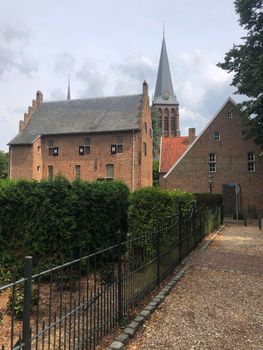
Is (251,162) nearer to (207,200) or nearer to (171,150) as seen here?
(207,200)

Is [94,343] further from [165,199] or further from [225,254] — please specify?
[225,254]

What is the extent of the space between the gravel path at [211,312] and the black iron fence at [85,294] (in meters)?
0.52

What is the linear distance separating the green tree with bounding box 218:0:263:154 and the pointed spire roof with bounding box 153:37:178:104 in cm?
5488

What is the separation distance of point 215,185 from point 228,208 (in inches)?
98.5

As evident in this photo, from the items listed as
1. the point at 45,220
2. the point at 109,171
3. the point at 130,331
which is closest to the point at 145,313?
the point at 130,331

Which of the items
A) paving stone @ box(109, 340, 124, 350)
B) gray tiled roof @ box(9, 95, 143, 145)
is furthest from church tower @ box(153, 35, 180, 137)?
paving stone @ box(109, 340, 124, 350)

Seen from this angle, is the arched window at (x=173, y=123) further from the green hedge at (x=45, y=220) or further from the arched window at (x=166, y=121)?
the green hedge at (x=45, y=220)

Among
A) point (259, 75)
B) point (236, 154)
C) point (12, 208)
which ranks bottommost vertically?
point (12, 208)

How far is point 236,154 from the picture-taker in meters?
32.1

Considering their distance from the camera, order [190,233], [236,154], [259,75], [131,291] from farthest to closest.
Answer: [236,154] → [259,75] → [190,233] → [131,291]

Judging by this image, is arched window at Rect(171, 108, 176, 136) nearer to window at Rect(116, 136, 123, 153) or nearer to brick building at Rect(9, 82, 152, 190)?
brick building at Rect(9, 82, 152, 190)

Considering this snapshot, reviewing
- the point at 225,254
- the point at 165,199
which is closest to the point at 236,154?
the point at 225,254

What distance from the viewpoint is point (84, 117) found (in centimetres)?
4397

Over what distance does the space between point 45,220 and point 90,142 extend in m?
34.6
